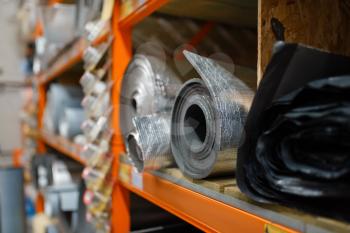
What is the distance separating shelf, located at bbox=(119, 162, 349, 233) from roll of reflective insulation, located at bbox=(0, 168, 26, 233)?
5.93 feet

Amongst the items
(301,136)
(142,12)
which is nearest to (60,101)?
(142,12)

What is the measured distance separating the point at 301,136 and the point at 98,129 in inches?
34.1

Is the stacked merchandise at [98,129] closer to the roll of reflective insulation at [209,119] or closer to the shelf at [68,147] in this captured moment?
the shelf at [68,147]

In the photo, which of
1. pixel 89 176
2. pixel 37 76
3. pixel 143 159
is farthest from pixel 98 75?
pixel 37 76

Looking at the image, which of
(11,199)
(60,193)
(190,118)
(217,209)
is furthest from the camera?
(11,199)

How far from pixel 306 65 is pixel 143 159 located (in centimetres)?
45

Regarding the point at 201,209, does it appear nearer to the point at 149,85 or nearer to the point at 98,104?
the point at 149,85

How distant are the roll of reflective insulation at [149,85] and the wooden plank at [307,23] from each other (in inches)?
12.5

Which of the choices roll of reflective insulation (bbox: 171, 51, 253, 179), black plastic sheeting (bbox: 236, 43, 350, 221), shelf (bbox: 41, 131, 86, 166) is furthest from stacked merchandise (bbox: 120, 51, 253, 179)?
shelf (bbox: 41, 131, 86, 166)

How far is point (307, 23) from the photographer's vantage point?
0.60m

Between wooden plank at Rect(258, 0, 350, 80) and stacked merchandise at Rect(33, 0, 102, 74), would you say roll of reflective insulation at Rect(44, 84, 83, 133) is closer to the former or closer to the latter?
stacked merchandise at Rect(33, 0, 102, 74)

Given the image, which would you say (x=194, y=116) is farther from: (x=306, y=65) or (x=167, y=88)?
(x=306, y=65)

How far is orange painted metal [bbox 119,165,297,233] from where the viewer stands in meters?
0.51

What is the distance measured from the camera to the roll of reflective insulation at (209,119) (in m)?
0.59
